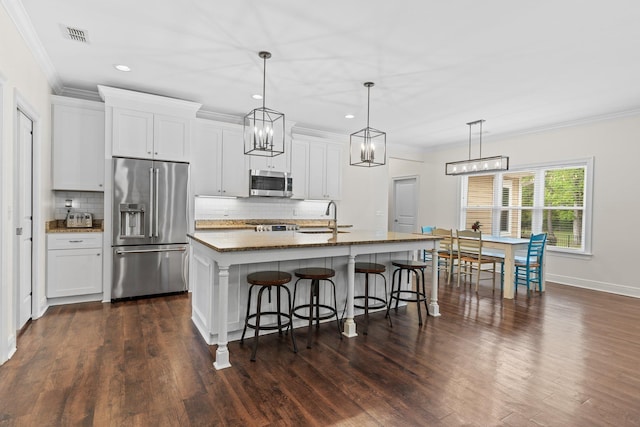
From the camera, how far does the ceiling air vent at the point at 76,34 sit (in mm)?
2986

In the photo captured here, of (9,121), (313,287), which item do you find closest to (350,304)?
(313,287)

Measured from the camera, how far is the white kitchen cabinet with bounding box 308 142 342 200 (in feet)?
20.5

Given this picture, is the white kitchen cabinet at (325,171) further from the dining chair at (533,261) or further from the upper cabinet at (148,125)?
the dining chair at (533,261)

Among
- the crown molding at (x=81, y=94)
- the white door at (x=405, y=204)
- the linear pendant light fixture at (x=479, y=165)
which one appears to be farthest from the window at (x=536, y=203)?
the crown molding at (x=81, y=94)

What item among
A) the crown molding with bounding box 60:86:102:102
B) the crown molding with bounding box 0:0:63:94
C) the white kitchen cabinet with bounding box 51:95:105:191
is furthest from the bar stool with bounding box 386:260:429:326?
the crown molding with bounding box 60:86:102:102

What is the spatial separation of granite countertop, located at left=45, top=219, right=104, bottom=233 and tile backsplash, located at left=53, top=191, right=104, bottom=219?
3.4 inches

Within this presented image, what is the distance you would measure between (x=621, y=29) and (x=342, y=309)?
3.49 meters

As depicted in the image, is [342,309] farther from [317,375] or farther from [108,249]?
[108,249]

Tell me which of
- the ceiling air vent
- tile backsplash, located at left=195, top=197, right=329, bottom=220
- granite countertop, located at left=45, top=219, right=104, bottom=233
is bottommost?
granite countertop, located at left=45, top=219, right=104, bottom=233

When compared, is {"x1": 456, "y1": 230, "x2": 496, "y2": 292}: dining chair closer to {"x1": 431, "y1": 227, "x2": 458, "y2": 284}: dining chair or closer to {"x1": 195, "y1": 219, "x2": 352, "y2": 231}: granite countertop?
{"x1": 431, "y1": 227, "x2": 458, "y2": 284}: dining chair

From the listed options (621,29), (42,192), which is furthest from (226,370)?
(621,29)

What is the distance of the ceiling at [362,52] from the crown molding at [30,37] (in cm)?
3

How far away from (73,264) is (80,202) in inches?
37.0

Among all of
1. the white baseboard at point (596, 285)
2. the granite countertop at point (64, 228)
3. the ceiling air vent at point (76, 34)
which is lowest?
the white baseboard at point (596, 285)
